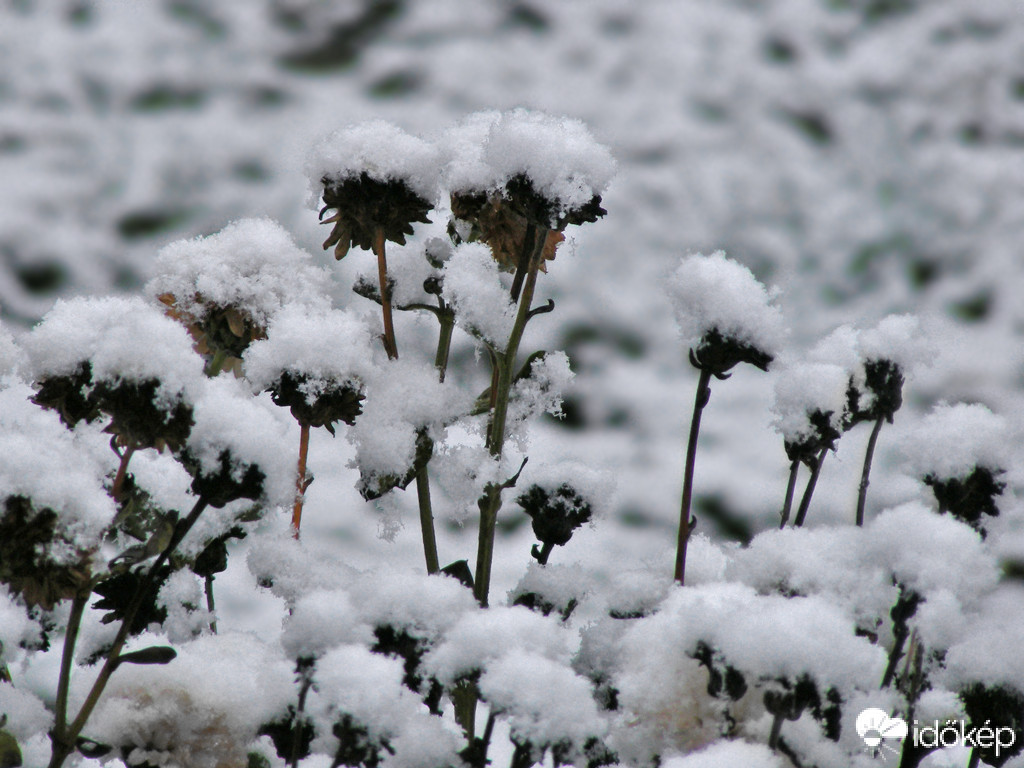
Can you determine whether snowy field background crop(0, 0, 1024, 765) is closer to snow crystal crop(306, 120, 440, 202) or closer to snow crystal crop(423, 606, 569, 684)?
snow crystal crop(306, 120, 440, 202)

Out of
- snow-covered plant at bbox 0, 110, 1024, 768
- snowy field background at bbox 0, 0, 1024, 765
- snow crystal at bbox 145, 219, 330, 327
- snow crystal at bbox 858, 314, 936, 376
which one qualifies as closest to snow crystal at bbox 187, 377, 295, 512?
snow-covered plant at bbox 0, 110, 1024, 768

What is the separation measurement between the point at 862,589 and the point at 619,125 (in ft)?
7.23

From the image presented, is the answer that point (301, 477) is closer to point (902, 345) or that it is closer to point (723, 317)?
point (723, 317)

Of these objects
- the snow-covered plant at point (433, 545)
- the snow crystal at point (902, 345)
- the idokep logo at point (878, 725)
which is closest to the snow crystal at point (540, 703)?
the snow-covered plant at point (433, 545)

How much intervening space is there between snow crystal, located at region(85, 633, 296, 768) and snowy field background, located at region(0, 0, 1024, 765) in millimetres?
1637

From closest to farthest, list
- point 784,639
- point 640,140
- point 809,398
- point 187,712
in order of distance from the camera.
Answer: point 784,639, point 187,712, point 809,398, point 640,140

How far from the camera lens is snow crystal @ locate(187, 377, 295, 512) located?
0.40 meters

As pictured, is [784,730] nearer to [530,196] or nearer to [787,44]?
[530,196]

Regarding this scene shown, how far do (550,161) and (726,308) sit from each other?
0.36ft

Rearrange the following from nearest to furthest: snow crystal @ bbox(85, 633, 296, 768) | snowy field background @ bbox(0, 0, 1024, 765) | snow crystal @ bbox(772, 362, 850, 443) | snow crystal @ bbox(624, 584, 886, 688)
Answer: snow crystal @ bbox(624, 584, 886, 688) → snow crystal @ bbox(85, 633, 296, 768) → snow crystal @ bbox(772, 362, 850, 443) → snowy field background @ bbox(0, 0, 1024, 765)

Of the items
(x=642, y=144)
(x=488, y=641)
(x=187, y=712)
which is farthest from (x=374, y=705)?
(x=642, y=144)

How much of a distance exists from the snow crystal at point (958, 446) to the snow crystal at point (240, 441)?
0.31 meters

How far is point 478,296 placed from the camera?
0.51 meters

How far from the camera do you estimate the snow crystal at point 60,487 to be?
0.39 m
